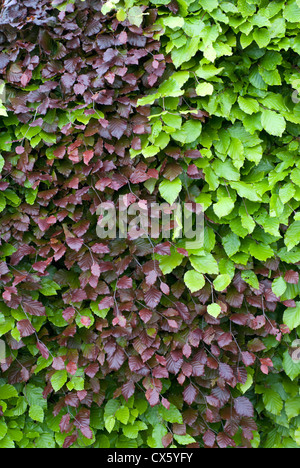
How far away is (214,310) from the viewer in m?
1.76

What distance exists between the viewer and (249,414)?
183 centimetres

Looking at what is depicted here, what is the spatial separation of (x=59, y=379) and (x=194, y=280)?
2.33ft

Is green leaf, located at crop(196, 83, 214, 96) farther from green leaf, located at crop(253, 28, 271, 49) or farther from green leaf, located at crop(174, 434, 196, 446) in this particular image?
green leaf, located at crop(174, 434, 196, 446)

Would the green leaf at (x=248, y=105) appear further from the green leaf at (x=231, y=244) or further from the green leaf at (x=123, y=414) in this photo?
the green leaf at (x=123, y=414)

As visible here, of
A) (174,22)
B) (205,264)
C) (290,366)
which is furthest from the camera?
(290,366)

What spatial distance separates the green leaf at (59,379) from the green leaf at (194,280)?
0.65 m

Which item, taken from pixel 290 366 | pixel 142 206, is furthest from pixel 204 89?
pixel 290 366

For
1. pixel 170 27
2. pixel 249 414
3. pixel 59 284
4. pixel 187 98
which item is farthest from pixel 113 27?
pixel 249 414

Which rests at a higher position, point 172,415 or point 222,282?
point 222,282

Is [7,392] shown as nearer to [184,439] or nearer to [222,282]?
[184,439]

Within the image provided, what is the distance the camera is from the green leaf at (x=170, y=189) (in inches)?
67.9

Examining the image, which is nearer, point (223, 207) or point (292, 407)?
point (223, 207)

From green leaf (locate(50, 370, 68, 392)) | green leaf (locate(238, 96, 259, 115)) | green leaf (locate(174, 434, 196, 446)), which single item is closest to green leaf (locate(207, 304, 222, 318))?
green leaf (locate(174, 434, 196, 446))
